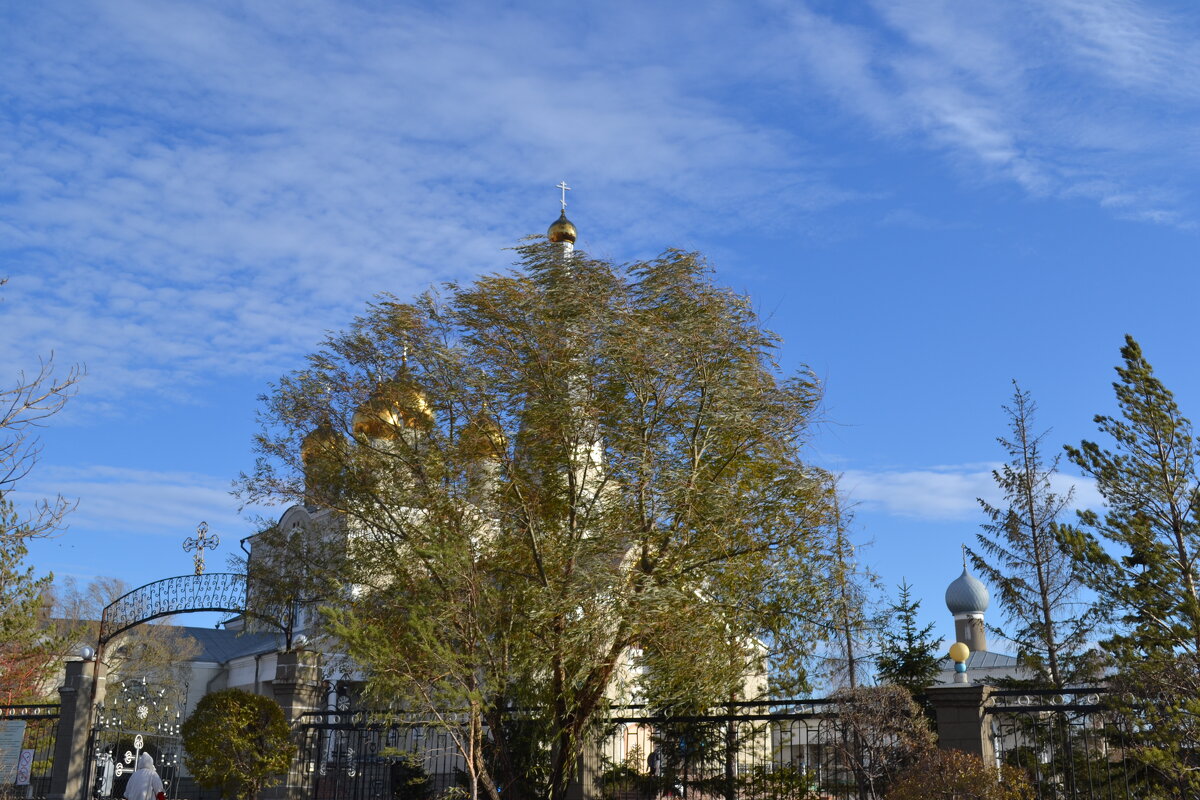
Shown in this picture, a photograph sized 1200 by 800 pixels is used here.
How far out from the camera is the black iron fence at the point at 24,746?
1791 centimetres

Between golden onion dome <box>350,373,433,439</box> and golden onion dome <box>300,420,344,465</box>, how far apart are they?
33cm

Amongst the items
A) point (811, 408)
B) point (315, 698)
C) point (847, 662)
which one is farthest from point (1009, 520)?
point (315, 698)

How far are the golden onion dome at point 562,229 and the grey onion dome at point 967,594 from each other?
21.5 metres

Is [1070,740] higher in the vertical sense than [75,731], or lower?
lower

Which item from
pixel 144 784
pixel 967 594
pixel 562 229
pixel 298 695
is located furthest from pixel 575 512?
pixel 967 594

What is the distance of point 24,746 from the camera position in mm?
20703

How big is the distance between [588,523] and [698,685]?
238 cm

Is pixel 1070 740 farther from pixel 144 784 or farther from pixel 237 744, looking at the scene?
pixel 144 784

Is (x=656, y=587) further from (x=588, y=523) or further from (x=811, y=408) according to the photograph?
(x=811, y=408)

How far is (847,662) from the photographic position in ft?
81.0

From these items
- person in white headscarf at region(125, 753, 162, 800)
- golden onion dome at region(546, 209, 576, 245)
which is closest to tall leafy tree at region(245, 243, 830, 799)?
person in white headscarf at region(125, 753, 162, 800)

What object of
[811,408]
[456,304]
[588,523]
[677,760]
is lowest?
[677,760]

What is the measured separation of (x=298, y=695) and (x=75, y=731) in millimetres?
4330

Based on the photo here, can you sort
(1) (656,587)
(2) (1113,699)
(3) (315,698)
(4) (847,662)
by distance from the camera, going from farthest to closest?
1. (4) (847,662)
2. (3) (315,698)
3. (1) (656,587)
4. (2) (1113,699)
